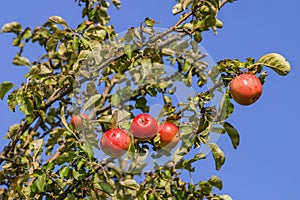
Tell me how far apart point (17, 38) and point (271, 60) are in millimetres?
2575

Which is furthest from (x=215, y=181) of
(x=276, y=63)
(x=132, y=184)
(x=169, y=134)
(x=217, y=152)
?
(x=276, y=63)

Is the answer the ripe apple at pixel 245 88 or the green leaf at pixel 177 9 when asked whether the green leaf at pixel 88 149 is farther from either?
the green leaf at pixel 177 9

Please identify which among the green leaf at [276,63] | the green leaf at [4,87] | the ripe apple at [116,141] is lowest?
the ripe apple at [116,141]

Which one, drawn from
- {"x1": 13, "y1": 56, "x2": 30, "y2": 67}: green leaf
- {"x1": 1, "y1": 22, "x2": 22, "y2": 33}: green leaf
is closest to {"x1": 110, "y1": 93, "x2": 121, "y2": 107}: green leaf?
{"x1": 13, "y1": 56, "x2": 30, "y2": 67}: green leaf

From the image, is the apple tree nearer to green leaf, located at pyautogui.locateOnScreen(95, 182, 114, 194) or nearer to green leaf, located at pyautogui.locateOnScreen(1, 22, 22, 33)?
green leaf, located at pyautogui.locateOnScreen(95, 182, 114, 194)

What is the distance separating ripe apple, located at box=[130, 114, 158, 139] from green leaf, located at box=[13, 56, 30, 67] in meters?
1.48

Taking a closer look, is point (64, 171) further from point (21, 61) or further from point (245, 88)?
point (21, 61)

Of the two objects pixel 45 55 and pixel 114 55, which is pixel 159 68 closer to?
pixel 114 55

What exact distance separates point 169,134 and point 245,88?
49 cm

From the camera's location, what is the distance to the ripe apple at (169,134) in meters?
2.95

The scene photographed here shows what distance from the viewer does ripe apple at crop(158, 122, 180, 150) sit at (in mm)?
2947

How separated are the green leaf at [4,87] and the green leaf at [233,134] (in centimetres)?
142

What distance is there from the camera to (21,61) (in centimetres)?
417

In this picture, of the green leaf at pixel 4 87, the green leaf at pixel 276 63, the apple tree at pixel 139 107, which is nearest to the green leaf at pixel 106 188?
the apple tree at pixel 139 107
